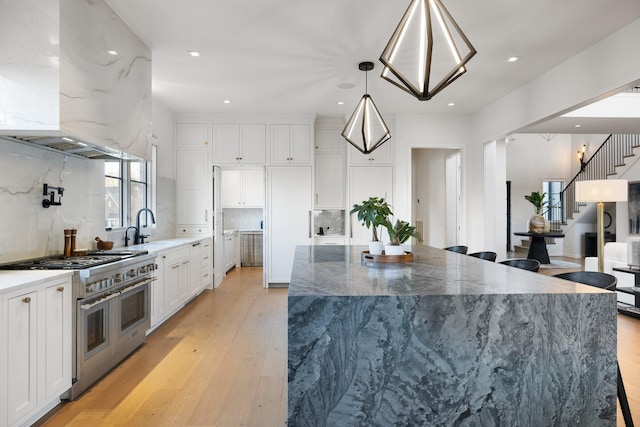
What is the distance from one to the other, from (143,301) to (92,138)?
1.56 metres

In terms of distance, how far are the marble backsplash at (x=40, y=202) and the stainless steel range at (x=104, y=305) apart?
0.57ft

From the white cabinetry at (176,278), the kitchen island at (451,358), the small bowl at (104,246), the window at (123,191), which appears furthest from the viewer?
the window at (123,191)

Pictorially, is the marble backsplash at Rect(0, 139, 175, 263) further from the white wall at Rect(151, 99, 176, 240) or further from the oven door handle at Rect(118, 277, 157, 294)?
the white wall at Rect(151, 99, 176, 240)

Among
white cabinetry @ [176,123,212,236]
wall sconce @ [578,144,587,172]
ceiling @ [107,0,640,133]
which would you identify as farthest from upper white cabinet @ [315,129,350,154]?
wall sconce @ [578,144,587,172]

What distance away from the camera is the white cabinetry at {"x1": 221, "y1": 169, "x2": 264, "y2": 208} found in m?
7.94

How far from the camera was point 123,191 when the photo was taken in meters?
4.38

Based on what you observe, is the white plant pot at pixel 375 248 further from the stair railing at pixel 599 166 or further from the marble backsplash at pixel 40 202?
the stair railing at pixel 599 166

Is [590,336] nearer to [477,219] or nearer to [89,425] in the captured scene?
[89,425]

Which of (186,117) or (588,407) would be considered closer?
(588,407)

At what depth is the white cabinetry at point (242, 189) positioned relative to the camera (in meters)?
7.94

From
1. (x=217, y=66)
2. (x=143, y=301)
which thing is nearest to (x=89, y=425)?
(x=143, y=301)

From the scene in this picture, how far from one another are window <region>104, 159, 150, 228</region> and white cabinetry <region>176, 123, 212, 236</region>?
97 cm

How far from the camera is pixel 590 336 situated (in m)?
1.64

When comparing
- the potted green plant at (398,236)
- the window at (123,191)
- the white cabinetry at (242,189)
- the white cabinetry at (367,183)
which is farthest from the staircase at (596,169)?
the window at (123,191)
